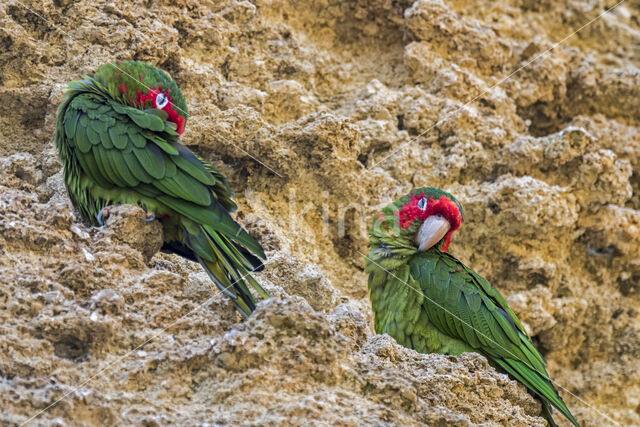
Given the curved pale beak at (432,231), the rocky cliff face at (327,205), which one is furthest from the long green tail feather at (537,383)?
the curved pale beak at (432,231)

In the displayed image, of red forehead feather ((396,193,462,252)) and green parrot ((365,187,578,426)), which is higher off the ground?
red forehead feather ((396,193,462,252))

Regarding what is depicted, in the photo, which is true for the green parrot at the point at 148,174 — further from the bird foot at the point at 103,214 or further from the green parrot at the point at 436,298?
the green parrot at the point at 436,298

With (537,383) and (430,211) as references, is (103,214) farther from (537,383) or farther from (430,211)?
(537,383)

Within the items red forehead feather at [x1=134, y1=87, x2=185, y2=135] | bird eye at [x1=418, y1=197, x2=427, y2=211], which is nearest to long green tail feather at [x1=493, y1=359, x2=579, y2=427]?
bird eye at [x1=418, y1=197, x2=427, y2=211]

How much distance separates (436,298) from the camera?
11.9ft

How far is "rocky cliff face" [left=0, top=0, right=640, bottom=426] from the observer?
2463mm

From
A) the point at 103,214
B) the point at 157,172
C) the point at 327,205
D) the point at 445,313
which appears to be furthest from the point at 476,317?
the point at 103,214

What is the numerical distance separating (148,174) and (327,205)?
1262 millimetres

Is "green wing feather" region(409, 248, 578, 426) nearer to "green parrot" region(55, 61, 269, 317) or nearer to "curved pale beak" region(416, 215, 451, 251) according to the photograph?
"curved pale beak" region(416, 215, 451, 251)

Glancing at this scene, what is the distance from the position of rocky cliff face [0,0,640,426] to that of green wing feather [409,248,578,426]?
0.32m

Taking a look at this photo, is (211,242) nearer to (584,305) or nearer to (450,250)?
(450,250)

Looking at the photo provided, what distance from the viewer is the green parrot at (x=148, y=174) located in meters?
3.00

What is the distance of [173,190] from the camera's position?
3.06m

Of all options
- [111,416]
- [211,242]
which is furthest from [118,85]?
[111,416]
